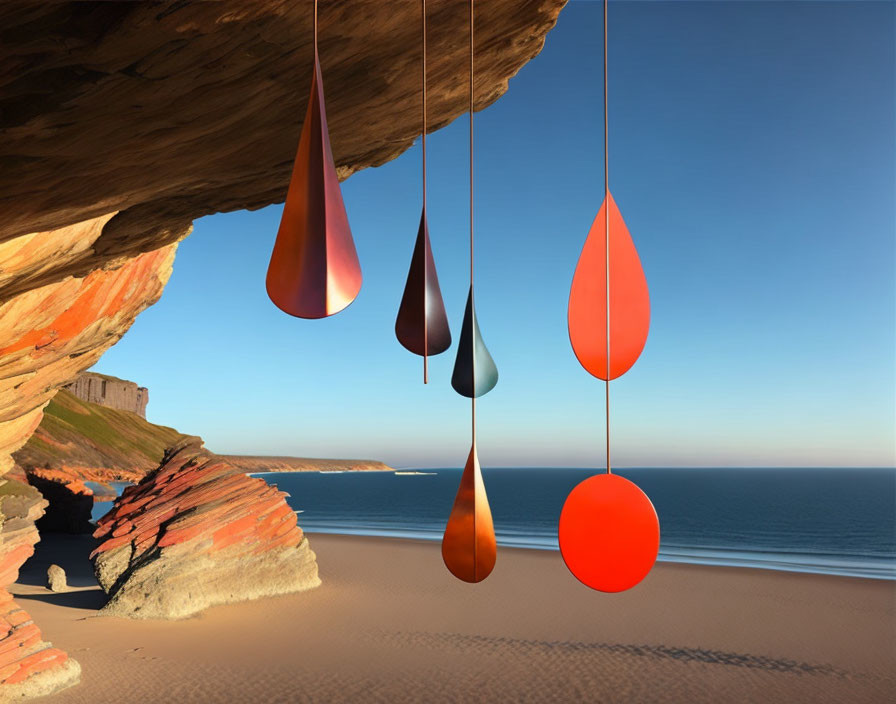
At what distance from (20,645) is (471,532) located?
10.2 metres

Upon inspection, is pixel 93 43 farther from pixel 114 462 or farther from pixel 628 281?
pixel 114 462

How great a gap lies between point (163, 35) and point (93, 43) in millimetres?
320

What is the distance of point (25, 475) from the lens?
99.4 feet

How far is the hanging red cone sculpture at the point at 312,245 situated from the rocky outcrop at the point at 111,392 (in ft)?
437

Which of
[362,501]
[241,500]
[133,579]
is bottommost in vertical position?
[362,501]

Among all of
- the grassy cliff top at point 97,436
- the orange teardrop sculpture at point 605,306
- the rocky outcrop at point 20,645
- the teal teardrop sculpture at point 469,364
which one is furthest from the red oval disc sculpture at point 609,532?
the grassy cliff top at point 97,436

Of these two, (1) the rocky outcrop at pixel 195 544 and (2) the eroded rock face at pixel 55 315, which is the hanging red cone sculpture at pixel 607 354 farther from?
(1) the rocky outcrop at pixel 195 544

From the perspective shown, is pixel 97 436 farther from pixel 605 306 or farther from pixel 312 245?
pixel 605 306

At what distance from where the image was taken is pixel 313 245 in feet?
6.41

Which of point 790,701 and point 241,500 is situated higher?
point 241,500

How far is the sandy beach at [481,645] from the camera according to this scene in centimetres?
1150

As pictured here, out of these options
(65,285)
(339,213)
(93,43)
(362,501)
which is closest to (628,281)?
(339,213)

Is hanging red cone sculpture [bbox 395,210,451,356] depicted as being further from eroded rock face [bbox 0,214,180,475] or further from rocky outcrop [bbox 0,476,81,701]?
rocky outcrop [bbox 0,476,81,701]

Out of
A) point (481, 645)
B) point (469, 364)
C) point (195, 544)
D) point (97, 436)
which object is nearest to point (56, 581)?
point (195, 544)
